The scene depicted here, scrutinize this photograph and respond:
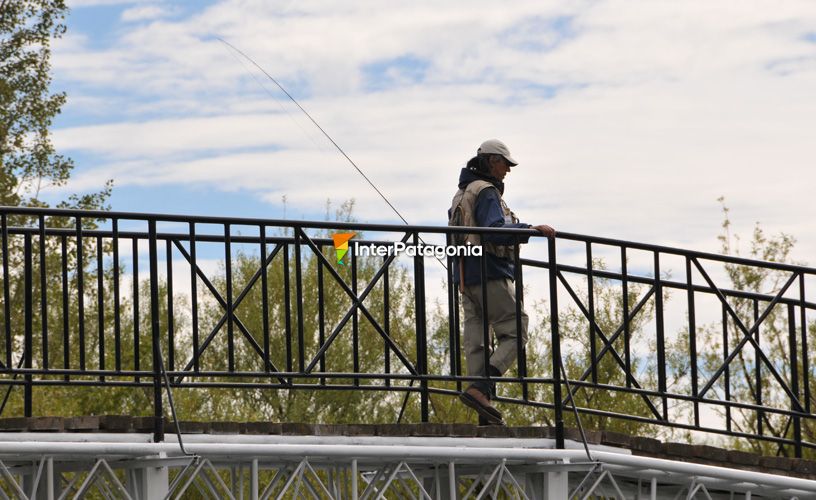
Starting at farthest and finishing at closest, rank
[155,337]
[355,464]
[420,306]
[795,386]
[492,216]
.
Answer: [795,386] < [492,216] < [420,306] < [355,464] < [155,337]

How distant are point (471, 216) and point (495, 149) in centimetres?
53

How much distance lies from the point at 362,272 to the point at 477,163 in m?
29.8

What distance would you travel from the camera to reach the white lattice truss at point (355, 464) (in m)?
9.05

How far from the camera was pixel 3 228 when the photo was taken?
362 inches

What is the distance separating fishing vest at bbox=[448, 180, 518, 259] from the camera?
10.4 meters

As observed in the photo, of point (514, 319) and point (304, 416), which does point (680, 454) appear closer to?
point (514, 319)

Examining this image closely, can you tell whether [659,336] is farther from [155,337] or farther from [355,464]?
[155,337]

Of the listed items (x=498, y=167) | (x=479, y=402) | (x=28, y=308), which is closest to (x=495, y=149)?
(x=498, y=167)

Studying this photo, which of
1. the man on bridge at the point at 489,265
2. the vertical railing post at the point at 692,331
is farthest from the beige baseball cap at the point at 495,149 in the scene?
the vertical railing post at the point at 692,331

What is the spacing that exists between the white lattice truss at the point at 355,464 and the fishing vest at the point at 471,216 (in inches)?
56.1

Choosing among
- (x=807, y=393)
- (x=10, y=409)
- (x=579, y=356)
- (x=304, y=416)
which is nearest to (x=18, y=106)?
(x=10, y=409)

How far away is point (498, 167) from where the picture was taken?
10.5m

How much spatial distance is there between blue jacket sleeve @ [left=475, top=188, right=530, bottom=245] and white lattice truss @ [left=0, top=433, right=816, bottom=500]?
1442 millimetres

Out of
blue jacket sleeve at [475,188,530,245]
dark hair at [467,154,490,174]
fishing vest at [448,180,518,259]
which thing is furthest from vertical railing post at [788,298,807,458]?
dark hair at [467,154,490,174]
